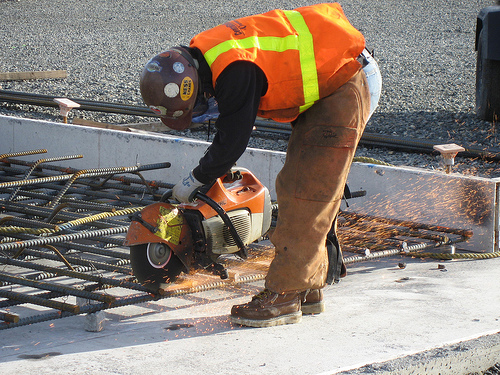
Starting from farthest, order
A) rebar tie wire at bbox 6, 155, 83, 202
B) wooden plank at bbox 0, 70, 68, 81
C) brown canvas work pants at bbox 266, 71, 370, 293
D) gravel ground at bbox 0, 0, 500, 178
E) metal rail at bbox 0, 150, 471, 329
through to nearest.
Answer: wooden plank at bbox 0, 70, 68, 81 < gravel ground at bbox 0, 0, 500, 178 < rebar tie wire at bbox 6, 155, 83, 202 < metal rail at bbox 0, 150, 471, 329 < brown canvas work pants at bbox 266, 71, 370, 293

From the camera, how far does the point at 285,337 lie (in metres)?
3.35

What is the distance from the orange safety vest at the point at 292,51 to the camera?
3359mm

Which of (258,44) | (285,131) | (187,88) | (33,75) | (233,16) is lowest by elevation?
(285,131)

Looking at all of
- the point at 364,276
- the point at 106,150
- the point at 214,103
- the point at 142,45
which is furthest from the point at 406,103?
the point at 142,45

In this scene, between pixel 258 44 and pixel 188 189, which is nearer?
pixel 258 44

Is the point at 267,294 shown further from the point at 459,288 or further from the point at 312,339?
the point at 459,288

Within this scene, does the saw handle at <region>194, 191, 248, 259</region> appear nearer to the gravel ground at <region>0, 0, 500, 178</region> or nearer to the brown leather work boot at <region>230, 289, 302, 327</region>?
the brown leather work boot at <region>230, 289, 302, 327</region>

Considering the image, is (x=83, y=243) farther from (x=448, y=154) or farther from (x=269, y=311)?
(x=448, y=154)

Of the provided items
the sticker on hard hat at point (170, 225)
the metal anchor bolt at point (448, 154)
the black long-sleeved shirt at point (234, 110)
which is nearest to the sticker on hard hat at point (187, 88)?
the black long-sleeved shirt at point (234, 110)

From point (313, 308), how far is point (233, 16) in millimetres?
21406

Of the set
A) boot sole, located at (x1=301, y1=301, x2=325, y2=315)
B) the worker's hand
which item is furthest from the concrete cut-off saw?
boot sole, located at (x1=301, y1=301, x2=325, y2=315)

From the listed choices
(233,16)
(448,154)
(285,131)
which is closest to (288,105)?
(448,154)

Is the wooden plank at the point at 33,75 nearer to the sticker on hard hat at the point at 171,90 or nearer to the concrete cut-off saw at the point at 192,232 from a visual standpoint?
the concrete cut-off saw at the point at 192,232

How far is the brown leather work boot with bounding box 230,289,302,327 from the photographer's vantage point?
11.5 ft
